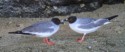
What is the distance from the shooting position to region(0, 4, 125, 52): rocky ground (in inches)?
207

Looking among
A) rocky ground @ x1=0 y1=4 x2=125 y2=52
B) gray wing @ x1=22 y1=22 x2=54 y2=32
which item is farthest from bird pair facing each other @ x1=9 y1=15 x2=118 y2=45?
rocky ground @ x1=0 y1=4 x2=125 y2=52

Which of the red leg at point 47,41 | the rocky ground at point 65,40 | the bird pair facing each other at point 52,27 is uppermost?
the bird pair facing each other at point 52,27

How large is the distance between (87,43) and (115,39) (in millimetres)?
495

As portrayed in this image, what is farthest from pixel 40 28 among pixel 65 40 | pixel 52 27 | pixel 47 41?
pixel 65 40

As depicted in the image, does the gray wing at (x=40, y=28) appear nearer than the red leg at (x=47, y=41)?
Yes

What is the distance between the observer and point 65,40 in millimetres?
5594

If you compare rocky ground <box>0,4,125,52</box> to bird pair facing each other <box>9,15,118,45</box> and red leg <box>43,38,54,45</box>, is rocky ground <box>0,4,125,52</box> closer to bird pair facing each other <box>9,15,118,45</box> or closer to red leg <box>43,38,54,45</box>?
red leg <box>43,38,54,45</box>

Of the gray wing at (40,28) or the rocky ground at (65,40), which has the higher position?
the gray wing at (40,28)

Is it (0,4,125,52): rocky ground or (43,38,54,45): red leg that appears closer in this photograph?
(0,4,125,52): rocky ground

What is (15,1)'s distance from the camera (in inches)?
265

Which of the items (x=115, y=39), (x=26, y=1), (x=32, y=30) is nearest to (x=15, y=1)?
(x=26, y=1)

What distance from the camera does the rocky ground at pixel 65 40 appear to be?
5.25 metres

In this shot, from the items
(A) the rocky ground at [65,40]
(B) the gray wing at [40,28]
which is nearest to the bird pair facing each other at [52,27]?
(B) the gray wing at [40,28]

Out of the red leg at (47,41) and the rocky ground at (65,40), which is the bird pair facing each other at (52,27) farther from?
the rocky ground at (65,40)
